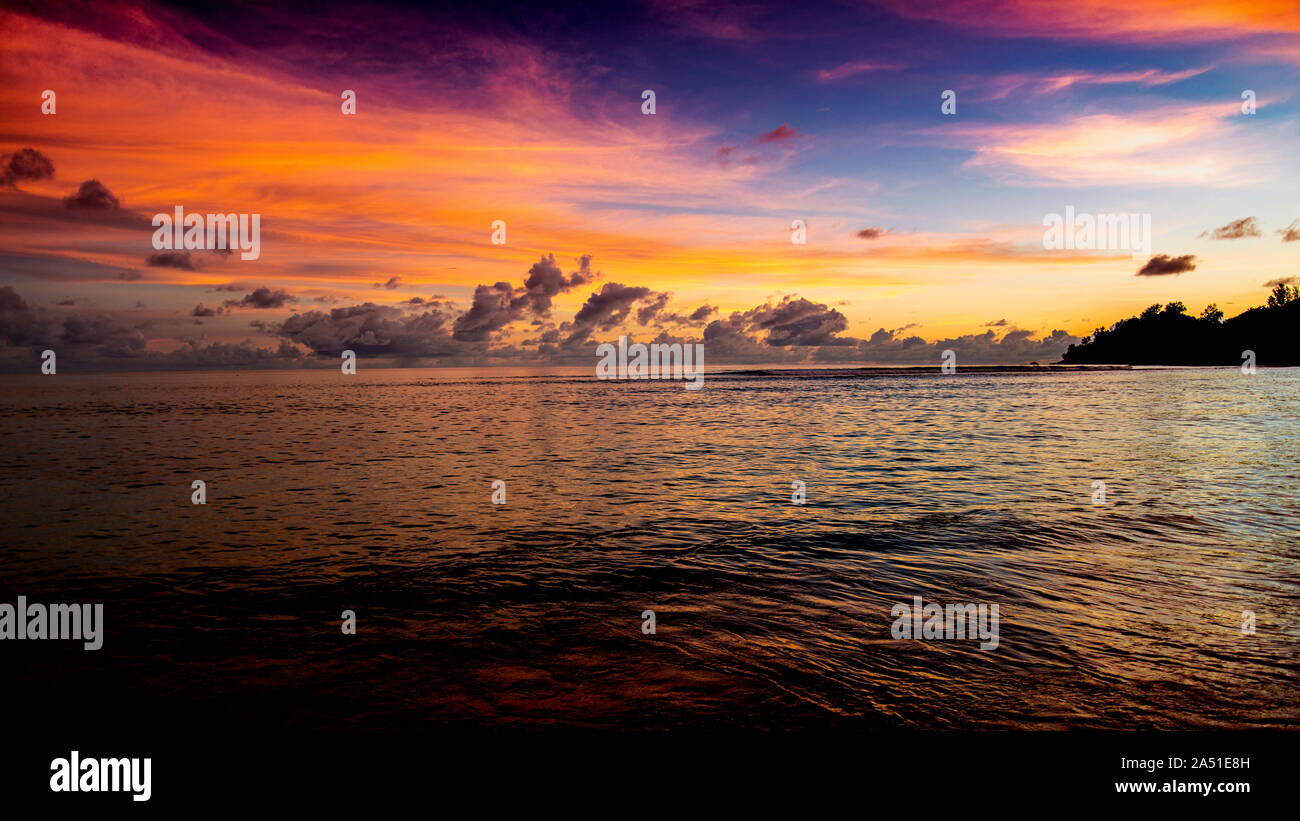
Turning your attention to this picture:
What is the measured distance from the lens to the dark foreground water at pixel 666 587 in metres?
7.79

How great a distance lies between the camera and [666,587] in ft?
40.0

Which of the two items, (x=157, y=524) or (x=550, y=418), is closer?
(x=157, y=524)

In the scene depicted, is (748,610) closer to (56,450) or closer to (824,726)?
(824,726)

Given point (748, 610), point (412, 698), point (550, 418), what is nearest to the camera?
point (412, 698)

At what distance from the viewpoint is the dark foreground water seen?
7.79 meters

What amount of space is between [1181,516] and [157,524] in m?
27.4

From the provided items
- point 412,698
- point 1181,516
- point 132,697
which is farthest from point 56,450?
point 1181,516
